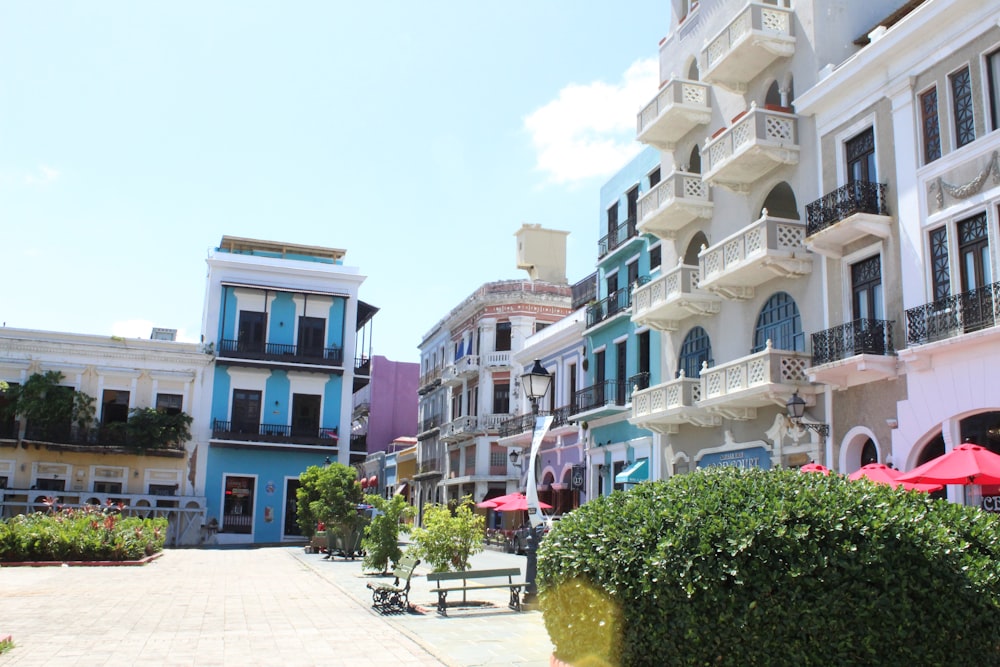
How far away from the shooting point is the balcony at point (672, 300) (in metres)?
22.3

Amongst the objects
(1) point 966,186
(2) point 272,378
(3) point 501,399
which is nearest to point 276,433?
(2) point 272,378

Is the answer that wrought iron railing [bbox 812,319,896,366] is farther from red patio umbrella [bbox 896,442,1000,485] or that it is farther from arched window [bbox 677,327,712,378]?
arched window [bbox 677,327,712,378]

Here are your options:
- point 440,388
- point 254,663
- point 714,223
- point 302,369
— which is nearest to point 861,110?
point 714,223

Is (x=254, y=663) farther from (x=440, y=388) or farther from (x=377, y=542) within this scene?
(x=440, y=388)

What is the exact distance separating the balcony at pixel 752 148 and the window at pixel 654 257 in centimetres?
671

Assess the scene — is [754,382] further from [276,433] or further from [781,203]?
[276,433]

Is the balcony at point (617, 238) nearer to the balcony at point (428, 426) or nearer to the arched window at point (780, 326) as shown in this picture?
the arched window at point (780, 326)

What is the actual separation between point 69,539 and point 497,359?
69.8 feet

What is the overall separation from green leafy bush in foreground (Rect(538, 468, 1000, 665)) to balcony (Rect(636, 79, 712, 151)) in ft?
56.8

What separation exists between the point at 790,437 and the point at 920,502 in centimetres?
1185

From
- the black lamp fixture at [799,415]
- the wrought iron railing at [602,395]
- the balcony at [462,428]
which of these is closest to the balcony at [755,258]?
the black lamp fixture at [799,415]

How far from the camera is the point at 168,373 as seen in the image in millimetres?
39719

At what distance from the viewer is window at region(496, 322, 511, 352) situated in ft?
139

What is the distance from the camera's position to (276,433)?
40562 millimetres
